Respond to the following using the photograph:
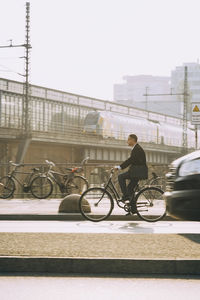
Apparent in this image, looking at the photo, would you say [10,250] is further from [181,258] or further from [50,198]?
[50,198]

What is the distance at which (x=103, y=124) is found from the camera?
61.2 m

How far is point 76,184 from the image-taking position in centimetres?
1742

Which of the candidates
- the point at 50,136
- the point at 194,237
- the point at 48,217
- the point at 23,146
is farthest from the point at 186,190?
the point at 50,136

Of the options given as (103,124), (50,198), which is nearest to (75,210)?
(50,198)

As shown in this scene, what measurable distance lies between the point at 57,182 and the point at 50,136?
112 feet

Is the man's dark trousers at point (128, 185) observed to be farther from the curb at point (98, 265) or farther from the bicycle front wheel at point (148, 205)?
the curb at point (98, 265)

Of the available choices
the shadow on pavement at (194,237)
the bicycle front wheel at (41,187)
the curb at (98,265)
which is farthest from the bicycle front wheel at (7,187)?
the curb at (98,265)

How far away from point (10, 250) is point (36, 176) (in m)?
11.2

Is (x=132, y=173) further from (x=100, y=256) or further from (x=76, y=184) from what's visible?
(x=76, y=184)

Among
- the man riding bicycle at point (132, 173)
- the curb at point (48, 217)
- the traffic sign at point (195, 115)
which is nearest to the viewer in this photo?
the man riding bicycle at point (132, 173)

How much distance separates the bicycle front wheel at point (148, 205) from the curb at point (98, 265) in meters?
5.14

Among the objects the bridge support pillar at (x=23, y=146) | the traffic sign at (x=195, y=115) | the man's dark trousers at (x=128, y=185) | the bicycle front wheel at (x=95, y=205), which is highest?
the traffic sign at (x=195, y=115)

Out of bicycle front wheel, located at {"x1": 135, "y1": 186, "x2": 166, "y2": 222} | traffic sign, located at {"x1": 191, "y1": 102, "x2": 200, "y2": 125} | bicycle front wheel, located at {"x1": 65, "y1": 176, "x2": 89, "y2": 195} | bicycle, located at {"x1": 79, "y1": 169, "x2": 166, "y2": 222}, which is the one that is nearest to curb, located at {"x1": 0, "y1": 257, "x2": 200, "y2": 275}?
bicycle, located at {"x1": 79, "y1": 169, "x2": 166, "y2": 222}

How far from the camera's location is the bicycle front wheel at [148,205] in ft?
37.0
